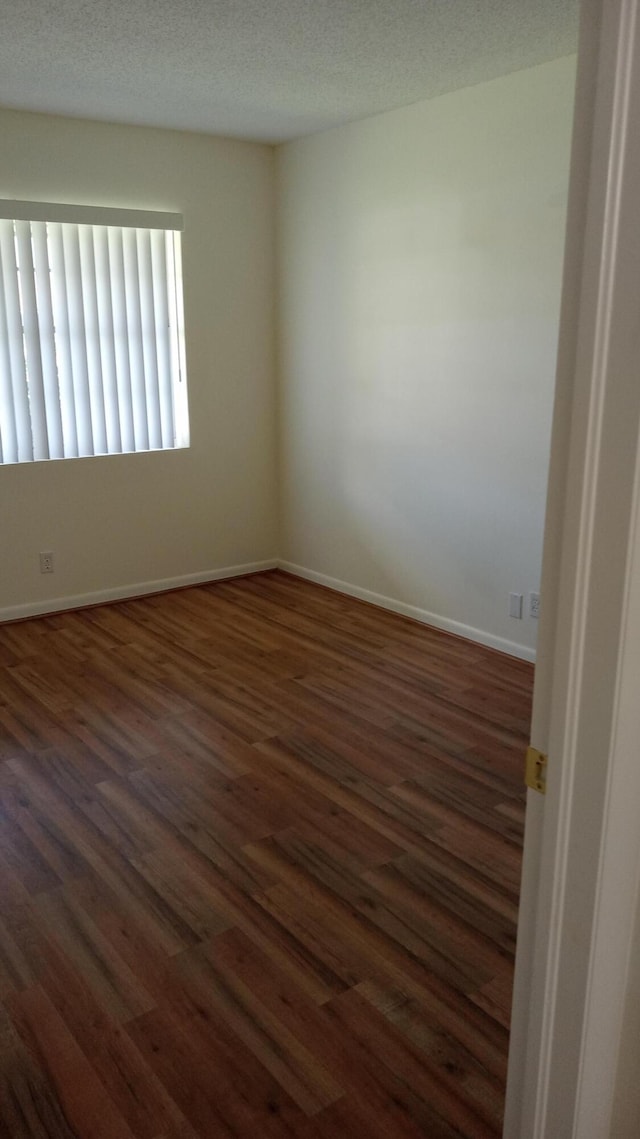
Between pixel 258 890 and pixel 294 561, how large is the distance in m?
3.34

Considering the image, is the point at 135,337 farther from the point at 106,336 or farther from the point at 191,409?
the point at 191,409

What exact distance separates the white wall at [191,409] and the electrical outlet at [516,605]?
2.02 m

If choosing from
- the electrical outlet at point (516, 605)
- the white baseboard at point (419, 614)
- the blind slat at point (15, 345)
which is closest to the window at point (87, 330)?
the blind slat at point (15, 345)

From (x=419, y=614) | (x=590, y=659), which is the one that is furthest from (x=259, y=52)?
(x=590, y=659)

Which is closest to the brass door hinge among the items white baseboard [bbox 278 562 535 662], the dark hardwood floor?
the dark hardwood floor

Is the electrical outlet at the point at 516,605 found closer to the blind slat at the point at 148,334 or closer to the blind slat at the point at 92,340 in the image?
the blind slat at the point at 148,334

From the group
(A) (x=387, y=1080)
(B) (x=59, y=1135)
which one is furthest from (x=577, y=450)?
(B) (x=59, y=1135)

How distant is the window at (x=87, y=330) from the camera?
14.5 ft

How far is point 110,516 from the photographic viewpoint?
4.97 metres

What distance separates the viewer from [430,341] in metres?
4.31

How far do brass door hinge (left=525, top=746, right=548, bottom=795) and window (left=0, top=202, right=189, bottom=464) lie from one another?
13.1 ft

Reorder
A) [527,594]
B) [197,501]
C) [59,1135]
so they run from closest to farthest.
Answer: [59,1135] → [527,594] → [197,501]

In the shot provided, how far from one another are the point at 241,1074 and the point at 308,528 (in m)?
3.85

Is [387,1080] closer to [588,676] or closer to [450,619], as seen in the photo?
[588,676]
